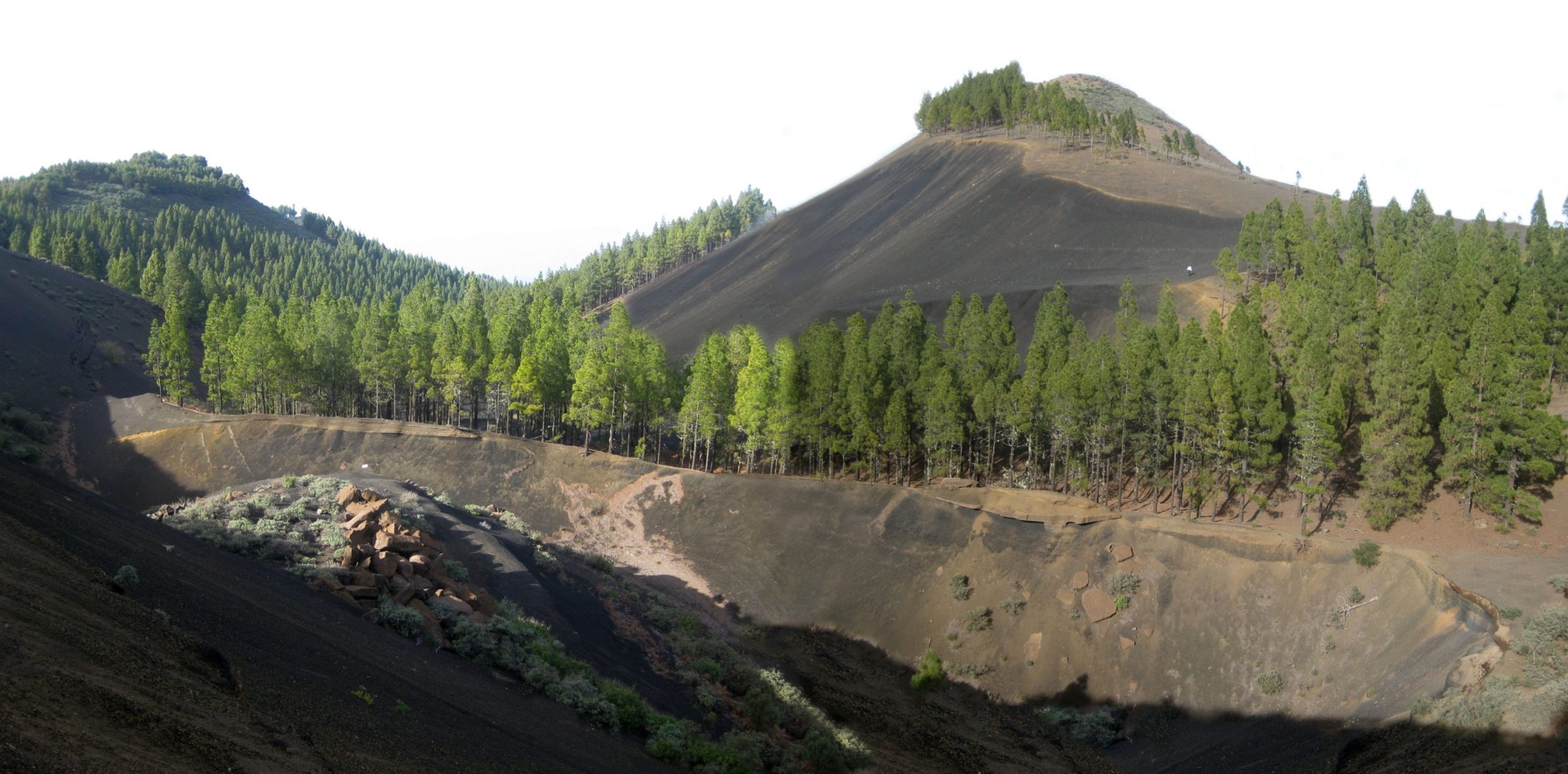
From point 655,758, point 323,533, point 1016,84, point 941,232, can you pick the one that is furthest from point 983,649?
point 1016,84

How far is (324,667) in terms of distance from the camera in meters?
20.4

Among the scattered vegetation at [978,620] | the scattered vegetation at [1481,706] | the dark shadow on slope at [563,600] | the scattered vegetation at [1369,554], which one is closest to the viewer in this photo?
the scattered vegetation at [1481,706]

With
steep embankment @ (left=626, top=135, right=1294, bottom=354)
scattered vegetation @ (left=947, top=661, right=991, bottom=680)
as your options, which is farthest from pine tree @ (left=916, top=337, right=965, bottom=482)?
steep embankment @ (left=626, top=135, right=1294, bottom=354)

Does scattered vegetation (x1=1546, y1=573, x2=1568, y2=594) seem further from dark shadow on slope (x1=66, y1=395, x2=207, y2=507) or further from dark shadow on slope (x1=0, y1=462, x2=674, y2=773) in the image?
dark shadow on slope (x1=66, y1=395, x2=207, y2=507)

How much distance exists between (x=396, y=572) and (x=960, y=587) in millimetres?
27392

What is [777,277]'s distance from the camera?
436 feet

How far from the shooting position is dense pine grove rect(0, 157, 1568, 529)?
5081cm

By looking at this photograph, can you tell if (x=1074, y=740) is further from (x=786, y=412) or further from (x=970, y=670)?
(x=786, y=412)

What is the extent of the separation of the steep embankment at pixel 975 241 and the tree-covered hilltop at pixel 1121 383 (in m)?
16.7

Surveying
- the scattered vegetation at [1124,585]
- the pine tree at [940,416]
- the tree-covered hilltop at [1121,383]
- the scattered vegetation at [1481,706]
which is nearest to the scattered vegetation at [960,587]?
the scattered vegetation at [1124,585]

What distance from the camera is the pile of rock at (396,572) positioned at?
28078 mm

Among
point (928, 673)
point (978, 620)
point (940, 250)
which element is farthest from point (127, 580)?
point (940, 250)

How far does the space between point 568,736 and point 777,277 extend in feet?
367

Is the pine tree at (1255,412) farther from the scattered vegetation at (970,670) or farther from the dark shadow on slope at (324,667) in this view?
the dark shadow on slope at (324,667)
